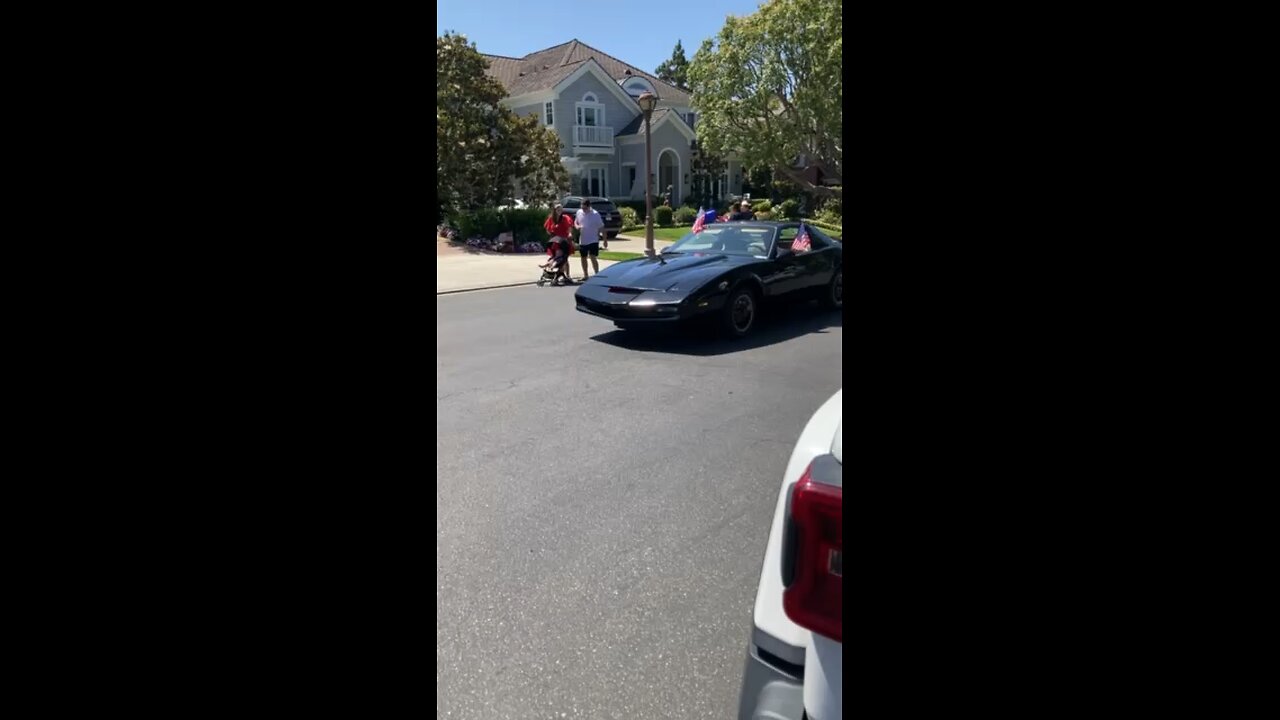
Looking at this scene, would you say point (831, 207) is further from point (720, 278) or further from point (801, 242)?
point (720, 278)

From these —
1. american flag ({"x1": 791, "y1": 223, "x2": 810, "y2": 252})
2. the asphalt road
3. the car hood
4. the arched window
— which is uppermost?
the arched window

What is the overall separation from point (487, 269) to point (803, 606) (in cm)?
Answer: 1581

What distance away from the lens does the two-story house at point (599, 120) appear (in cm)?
3644

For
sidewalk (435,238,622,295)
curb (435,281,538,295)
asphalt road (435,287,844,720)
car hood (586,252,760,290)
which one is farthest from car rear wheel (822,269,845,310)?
curb (435,281,538,295)

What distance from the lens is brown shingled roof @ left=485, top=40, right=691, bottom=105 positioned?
36781 millimetres

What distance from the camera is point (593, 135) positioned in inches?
1467

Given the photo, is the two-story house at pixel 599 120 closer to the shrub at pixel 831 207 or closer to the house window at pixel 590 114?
the house window at pixel 590 114

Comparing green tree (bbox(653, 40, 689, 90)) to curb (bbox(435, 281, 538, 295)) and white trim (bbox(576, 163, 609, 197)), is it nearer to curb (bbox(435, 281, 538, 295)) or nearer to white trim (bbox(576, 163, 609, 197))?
white trim (bbox(576, 163, 609, 197))

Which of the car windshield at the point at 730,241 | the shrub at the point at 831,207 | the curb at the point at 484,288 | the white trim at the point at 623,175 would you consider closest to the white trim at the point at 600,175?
the white trim at the point at 623,175

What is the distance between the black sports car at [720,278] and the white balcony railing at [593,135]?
27913mm

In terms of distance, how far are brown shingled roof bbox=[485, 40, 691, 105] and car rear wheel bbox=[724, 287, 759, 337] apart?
2959cm
